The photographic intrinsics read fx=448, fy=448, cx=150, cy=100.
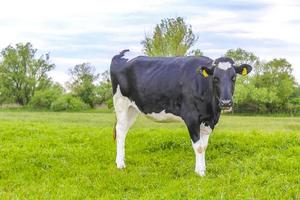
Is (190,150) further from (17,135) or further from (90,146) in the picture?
(17,135)

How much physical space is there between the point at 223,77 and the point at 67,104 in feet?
202

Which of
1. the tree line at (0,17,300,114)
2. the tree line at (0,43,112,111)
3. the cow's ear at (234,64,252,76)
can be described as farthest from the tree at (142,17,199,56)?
the cow's ear at (234,64,252,76)

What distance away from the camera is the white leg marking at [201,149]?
8.19 m

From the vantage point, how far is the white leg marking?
819 centimetres

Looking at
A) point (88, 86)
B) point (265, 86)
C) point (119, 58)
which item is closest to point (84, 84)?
point (88, 86)

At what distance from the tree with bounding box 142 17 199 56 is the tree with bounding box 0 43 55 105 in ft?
124

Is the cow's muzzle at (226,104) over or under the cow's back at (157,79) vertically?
under

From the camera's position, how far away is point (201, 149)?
8211 mm

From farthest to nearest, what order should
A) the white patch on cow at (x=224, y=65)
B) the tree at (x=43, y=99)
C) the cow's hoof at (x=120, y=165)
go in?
1. the tree at (x=43, y=99)
2. the cow's hoof at (x=120, y=165)
3. the white patch on cow at (x=224, y=65)

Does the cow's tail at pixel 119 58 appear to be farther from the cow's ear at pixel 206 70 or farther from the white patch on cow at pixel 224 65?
the white patch on cow at pixel 224 65

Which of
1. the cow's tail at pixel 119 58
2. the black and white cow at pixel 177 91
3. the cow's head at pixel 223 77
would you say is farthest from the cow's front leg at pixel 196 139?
the cow's tail at pixel 119 58

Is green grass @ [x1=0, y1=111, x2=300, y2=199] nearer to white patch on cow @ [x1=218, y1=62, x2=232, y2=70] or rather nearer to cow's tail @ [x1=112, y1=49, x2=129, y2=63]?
white patch on cow @ [x1=218, y1=62, x2=232, y2=70]

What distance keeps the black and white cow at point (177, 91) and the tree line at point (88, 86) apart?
128 feet

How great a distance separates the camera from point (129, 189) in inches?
309
